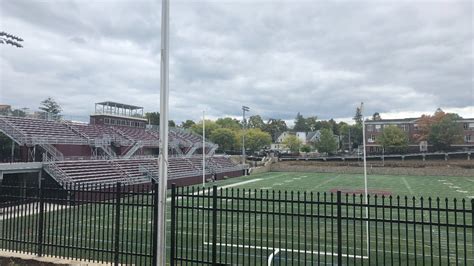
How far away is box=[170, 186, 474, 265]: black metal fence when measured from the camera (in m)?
6.11

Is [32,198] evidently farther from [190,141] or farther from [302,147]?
[302,147]

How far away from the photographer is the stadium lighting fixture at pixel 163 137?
21.7ft

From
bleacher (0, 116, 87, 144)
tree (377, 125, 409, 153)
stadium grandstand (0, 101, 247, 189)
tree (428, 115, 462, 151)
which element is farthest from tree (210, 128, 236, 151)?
bleacher (0, 116, 87, 144)

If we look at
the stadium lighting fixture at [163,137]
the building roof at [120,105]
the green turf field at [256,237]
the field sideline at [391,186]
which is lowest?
the field sideline at [391,186]

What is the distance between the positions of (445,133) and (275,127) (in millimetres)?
72029

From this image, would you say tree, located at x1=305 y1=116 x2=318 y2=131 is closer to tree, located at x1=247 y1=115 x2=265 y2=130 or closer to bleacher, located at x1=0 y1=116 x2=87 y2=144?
tree, located at x1=247 y1=115 x2=265 y2=130

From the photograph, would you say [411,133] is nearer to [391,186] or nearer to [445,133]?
[445,133]

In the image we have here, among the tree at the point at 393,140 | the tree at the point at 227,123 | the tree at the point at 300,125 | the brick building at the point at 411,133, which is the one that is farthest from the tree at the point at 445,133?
the tree at the point at 300,125

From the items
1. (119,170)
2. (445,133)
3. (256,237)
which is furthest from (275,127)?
(256,237)

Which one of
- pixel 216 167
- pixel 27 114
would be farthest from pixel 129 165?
pixel 216 167

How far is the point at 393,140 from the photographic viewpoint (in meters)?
71.9

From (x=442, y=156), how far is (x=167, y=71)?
71.9 metres

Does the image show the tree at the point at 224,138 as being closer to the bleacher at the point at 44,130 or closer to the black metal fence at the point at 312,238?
the bleacher at the point at 44,130

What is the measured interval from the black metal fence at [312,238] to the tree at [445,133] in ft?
199
